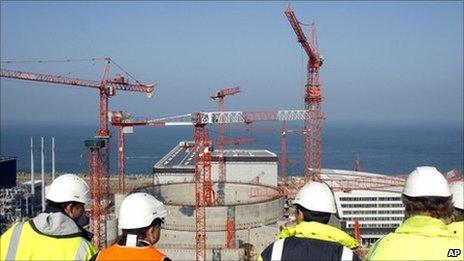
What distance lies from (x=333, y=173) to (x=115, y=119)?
15.9 metres

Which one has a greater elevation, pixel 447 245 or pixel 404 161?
pixel 447 245

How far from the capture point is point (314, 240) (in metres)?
1.61

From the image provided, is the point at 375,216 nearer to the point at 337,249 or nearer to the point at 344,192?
the point at 344,192

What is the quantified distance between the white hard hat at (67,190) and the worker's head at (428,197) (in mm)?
1313

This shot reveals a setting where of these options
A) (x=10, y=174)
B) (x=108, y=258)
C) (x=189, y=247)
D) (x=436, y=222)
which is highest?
(x=436, y=222)

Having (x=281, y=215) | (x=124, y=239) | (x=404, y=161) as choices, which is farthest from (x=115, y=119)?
(x=404, y=161)

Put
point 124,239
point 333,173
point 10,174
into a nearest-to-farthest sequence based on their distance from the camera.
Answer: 1. point 124,239
2. point 10,174
3. point 333,173

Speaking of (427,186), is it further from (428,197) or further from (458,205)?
(458,205)

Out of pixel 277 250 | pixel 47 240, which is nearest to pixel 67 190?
pixel 47 240

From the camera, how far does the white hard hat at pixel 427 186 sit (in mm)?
1698

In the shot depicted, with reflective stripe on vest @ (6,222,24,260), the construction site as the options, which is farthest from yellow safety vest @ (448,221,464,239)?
the construction site

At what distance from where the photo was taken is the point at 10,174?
26125 mm

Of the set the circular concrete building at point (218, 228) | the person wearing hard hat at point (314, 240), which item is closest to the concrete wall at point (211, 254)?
the circular concrete building at point (218, 228)

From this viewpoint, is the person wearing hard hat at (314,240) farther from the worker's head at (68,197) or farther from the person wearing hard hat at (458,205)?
the worker's head at (68,197)
